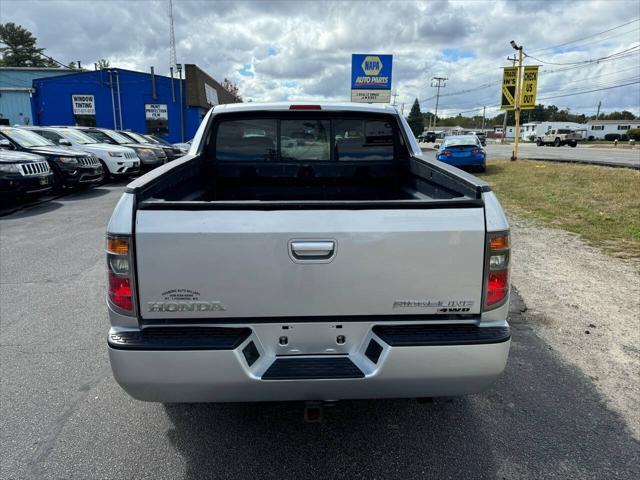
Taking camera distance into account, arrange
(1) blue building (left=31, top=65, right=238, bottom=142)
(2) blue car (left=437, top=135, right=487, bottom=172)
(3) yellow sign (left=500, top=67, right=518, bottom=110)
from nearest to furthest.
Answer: (2) blue car (left=437, top=135, right=487, bottom=172), (3) yellow sign (left=500, top=67, right=518, bottom=110), (1) blue building (left=31, top=65, right=238, bottom=142)

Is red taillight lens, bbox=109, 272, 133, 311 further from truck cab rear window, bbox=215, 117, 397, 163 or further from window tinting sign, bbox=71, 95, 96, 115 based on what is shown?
window tinting sign, bbox=71, 95, 96, 115

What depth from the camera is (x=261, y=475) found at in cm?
249

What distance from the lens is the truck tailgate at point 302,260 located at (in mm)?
2152

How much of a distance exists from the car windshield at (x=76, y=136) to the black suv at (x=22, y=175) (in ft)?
16.5

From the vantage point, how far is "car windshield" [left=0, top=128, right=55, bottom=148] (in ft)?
40.4

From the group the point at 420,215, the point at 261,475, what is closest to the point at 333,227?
the point at 420,215

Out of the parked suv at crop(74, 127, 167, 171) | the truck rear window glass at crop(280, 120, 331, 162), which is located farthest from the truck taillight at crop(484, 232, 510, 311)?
the parked suv at crop(74, 127, 167, 171)

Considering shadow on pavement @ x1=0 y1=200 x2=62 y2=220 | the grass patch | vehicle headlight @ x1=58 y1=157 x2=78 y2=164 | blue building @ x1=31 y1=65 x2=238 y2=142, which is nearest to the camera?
the grass patch

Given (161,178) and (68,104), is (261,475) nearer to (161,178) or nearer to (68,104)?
(161,178)

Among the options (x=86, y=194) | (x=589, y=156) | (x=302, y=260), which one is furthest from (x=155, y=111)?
(x=302, y=260)

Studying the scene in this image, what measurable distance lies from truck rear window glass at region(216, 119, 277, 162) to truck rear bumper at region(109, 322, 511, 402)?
2.14m

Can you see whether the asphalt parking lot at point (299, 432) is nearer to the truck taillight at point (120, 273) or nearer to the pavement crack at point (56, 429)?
the pavement crack at point (56, 429)

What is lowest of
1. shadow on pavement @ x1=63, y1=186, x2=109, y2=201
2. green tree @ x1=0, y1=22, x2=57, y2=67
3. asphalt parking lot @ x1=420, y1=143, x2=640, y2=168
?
shadow on pavement @ x1=63, y1=186, x2=109, y2=201

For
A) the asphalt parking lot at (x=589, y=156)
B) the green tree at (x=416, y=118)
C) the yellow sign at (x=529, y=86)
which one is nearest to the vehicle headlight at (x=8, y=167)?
the asphalt parking lot at (x=589, y=156)
